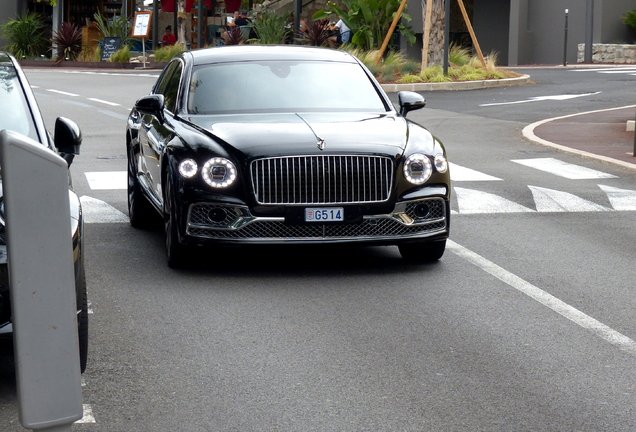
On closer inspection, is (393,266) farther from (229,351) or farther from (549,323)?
(229,351)

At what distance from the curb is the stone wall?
10.9 metres

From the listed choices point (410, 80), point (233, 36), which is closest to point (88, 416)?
point (410, 80)

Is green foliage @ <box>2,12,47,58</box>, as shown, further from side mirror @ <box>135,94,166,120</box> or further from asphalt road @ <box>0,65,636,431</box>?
side mirror @ <box>135,94,166,120</box>

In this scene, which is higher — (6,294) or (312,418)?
(6,294)

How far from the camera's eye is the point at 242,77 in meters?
8.80

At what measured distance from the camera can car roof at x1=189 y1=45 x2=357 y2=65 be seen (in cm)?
904

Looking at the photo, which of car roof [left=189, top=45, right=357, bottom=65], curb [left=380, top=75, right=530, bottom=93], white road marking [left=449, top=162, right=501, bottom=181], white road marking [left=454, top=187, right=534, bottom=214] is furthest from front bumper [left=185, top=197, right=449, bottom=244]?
curb [left=380, top=75, right=530, bottom=93]

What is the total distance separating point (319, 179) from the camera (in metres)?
7.41

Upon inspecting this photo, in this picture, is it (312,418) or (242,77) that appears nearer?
(312,418)

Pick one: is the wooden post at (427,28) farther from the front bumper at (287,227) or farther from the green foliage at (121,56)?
the front bumper at (287,227)

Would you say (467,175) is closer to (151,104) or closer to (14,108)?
(151,104)

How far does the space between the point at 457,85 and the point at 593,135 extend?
32.0ft

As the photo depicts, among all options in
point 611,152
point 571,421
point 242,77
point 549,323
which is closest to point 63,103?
point 611,152

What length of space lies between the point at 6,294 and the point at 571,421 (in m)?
2.43
